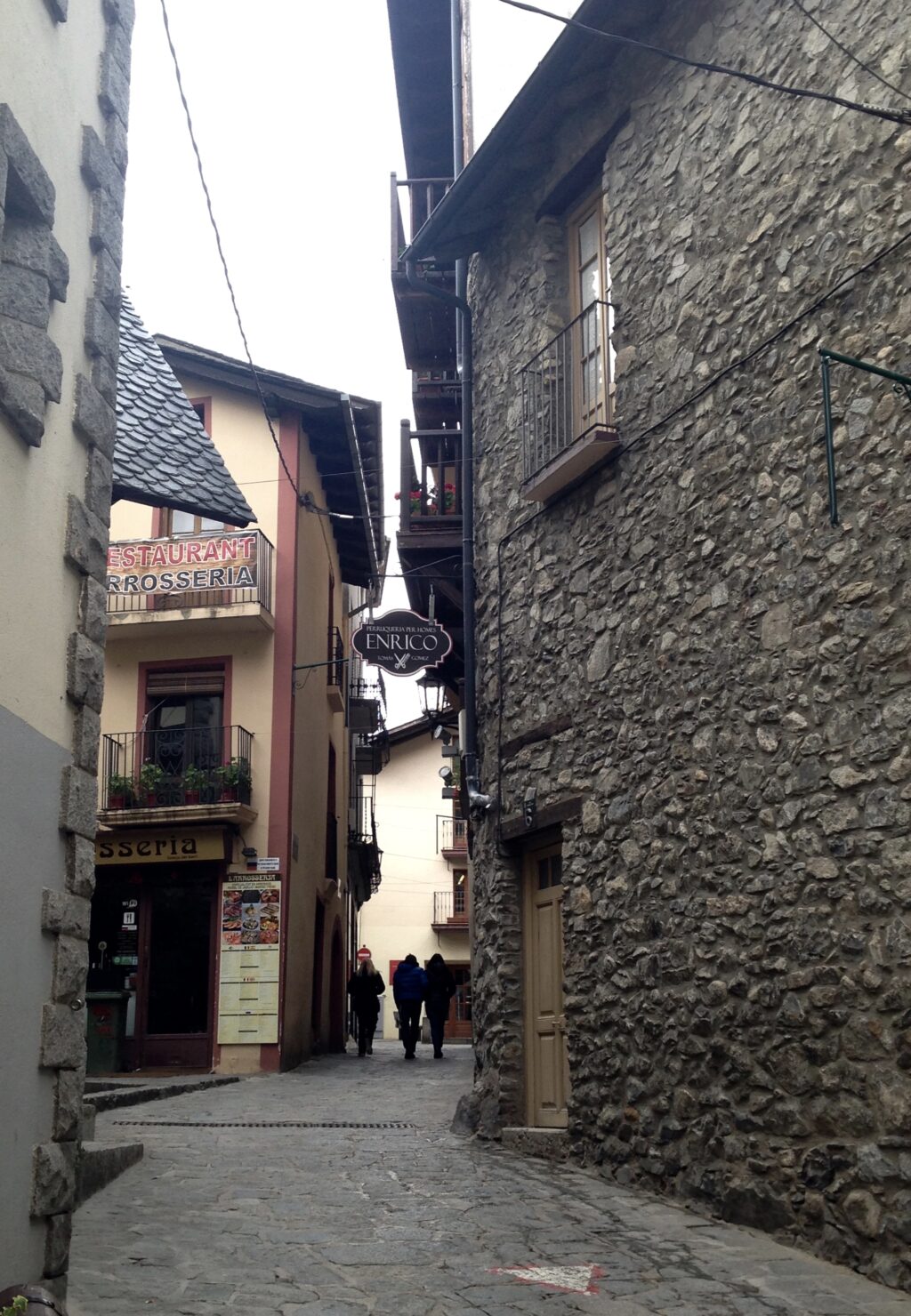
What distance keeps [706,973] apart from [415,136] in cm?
1204

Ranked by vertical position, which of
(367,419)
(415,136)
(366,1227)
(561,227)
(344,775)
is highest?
(415,136)

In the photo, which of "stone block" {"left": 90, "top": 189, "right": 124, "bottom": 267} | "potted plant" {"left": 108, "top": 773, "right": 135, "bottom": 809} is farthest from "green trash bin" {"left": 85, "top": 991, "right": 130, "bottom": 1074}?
"stone block" {"left": 90, "top": 189, "right": 124, "bottom": 267}

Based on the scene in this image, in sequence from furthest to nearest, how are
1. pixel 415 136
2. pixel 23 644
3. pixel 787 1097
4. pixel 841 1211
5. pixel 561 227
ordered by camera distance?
pixel 415 136 → pixel 561 227 → pixel 787 1097 → pixel 841 1211 → pixel 23 644

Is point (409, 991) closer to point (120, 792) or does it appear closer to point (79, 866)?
point (120, 792)

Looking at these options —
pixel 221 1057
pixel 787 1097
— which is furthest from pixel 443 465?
pixel 787 1097

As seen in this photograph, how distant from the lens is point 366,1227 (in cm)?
609

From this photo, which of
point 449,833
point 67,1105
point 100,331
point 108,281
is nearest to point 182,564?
point 108,281

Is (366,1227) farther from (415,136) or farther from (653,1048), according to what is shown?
(415,136)

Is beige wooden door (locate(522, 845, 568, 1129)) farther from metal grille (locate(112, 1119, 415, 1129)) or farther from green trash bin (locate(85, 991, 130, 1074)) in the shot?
green trash bin (locate(85, 991, 130, 1074))

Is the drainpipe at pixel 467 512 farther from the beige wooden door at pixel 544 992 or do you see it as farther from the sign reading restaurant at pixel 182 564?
the sign reading restaurant at pixel 182 564

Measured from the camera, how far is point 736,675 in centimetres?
675

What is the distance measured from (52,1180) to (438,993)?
47.1 ft

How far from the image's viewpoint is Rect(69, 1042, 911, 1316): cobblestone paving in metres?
4.91

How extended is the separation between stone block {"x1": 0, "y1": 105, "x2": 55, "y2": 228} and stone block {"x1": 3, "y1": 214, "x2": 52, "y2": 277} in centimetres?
5
